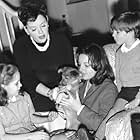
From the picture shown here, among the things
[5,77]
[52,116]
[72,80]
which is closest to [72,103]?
[72,80]

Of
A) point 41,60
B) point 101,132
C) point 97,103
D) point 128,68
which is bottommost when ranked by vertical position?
point 101,132

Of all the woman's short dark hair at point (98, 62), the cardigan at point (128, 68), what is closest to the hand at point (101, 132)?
the woman's short dark hair at point (98, 62)

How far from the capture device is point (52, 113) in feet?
6.59

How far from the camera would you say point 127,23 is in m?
1.96

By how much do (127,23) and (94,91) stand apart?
1.43ft

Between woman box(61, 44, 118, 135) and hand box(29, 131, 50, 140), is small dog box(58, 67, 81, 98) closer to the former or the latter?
woman box(61, 44, 118, 135)

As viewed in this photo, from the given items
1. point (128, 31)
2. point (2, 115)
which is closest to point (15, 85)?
point (2, 115)

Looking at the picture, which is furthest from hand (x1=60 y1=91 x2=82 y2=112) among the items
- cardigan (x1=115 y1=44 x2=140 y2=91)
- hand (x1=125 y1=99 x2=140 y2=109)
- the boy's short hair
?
the boy's short hair

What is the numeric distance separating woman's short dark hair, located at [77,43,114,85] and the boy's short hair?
0.57ft

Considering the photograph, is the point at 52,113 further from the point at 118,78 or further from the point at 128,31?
the point at 128,31

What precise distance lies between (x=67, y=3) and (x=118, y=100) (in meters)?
3.35

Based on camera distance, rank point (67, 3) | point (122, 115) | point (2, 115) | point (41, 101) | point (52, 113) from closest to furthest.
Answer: point (122, 115)
point (2, 115)
point (52, 113)
point (41, 101)
point (67, 3)

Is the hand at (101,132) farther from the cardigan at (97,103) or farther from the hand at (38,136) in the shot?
the hand at (38,136)

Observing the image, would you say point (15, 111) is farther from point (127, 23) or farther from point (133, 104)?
point (127, 23)
